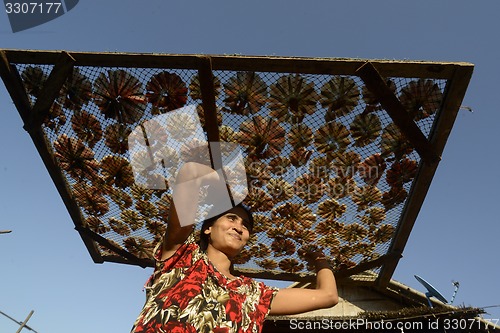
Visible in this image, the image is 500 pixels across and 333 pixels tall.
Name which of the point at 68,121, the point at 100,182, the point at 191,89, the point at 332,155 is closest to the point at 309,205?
the point at 332,155

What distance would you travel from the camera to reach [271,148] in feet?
12.9

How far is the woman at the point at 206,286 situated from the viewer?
2299mm

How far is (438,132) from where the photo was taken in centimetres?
351

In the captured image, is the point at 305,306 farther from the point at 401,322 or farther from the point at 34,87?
the point at 401,322

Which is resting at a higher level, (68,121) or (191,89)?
(191,89)

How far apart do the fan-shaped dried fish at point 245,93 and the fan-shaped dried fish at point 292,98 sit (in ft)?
0.30

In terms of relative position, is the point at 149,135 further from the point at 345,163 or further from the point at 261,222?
the point at 345,163

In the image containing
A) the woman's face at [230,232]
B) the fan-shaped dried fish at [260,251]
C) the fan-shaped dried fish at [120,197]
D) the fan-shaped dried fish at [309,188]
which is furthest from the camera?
the fan-shaped dried fish at [260,251]

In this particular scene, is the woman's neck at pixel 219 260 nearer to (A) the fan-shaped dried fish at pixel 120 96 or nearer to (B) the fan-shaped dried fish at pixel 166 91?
(B) the fan-shaped dried fish at pixel 166 91

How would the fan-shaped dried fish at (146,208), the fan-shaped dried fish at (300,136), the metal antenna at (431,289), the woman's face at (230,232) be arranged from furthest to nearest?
the metal antenna at (431,289), the fan-shaped dried fish at (146,208), the fan-shaped dried fish at (300,136), the woman's face at (230,232)

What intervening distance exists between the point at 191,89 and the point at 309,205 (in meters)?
1.79

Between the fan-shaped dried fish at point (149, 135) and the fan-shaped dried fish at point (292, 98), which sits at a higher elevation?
the fan-shaped dried fish at point (292, 98)

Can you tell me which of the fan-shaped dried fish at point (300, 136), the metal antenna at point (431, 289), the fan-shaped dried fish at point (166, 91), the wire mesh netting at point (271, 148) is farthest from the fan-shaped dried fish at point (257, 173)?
the metal antenna at point (431, 289)

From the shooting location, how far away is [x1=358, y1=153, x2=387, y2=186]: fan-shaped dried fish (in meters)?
3.99
